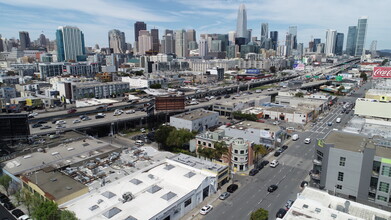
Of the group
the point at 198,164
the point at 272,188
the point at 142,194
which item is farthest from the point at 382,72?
the point at 142,194

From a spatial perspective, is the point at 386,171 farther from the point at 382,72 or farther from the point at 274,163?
the point at 382,72

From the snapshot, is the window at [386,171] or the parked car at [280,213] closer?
the window at [386,171]

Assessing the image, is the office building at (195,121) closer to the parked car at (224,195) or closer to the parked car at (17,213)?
the parked car at (224,195)

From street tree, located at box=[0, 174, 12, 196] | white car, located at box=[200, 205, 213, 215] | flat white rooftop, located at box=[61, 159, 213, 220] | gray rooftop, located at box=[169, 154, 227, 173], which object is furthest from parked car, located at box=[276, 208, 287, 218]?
street tree, located at box=[0, 174, 12, 196]

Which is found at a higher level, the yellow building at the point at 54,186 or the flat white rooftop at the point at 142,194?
the yellow building at the point at 54,186

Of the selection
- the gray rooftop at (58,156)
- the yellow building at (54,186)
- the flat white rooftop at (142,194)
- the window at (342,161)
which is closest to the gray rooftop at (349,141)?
the window at (342,161)

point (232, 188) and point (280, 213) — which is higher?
point (232, 188)
